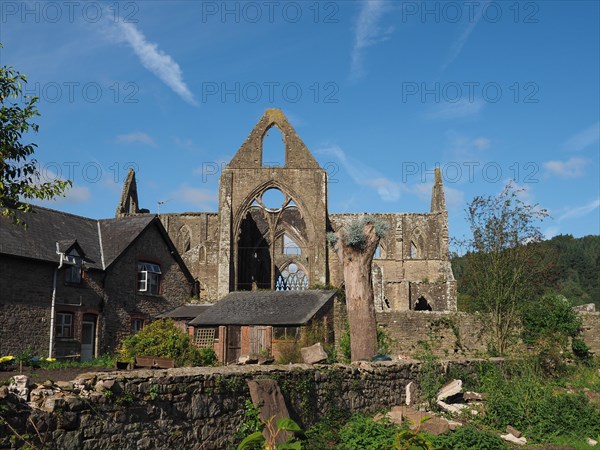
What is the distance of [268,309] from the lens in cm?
2611

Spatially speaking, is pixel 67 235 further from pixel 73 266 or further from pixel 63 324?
pixel 63 324

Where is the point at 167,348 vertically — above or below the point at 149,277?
below

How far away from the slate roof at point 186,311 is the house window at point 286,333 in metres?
6.11

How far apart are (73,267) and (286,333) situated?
32.9 ft

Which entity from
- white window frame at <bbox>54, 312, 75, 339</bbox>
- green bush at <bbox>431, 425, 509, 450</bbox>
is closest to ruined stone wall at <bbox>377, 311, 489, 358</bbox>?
white window frame at <bbox>54, 312, 75, 339</bbox>

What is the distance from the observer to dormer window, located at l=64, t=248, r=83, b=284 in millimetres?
26547

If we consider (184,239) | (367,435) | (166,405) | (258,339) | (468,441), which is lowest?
(468,441)

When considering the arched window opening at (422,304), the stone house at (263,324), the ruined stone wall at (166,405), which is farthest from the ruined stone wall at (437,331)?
the arched window opening at (422,304)

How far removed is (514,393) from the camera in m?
14.2

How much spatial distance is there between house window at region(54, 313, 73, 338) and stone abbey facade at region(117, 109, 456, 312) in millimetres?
11468

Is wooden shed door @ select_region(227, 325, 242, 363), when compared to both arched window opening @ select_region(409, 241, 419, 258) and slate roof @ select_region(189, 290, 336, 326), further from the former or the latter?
arched window opening @ select_region(409, 241, 419, 258)

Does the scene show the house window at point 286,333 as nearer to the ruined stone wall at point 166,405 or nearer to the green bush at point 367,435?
the ruined stone wall at point 166,405

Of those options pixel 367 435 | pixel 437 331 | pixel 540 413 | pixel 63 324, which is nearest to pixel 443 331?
pixel 437 331

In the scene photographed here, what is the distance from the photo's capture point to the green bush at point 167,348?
68.8 feet
